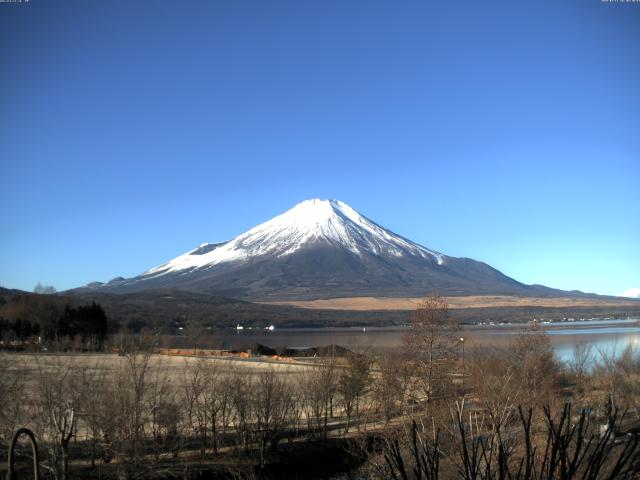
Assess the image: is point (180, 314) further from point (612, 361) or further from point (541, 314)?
point (612, 361)

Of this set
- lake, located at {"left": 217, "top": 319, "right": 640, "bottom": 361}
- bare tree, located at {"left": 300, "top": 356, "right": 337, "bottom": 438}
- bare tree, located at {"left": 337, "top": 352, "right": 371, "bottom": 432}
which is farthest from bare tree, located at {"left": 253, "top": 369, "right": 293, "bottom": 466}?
lake, located at {"left": 217, "top": 319, "right": 640, "bottom": 361}

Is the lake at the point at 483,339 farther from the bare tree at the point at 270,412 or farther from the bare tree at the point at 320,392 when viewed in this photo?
the bare tree at the point at 270,412

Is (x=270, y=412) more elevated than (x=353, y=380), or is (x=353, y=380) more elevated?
(x=353, y=380)

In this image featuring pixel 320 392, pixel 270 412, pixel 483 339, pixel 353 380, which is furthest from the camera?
pixel 483 339

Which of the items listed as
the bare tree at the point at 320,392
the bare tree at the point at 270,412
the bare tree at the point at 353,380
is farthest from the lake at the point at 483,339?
the bare tree at the point at 270,412

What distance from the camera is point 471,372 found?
1324 inches

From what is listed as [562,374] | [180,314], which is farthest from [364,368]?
[180,314]

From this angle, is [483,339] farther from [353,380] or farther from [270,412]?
[270,412]

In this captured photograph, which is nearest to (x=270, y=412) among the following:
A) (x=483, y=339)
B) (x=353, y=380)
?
(x=353, y=380)

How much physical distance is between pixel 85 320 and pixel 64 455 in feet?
228

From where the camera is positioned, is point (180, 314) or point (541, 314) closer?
point (180, 314)

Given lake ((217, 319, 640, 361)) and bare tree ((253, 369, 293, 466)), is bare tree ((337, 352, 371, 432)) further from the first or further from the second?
bare tree ((253, 369, 293, 466))

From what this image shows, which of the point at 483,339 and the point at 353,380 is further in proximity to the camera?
the point at 483,339

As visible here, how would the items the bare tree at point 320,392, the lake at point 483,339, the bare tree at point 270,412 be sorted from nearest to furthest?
the bare tree at point 270,412
the bare tree at point 320,392
the lake at point 483,339
